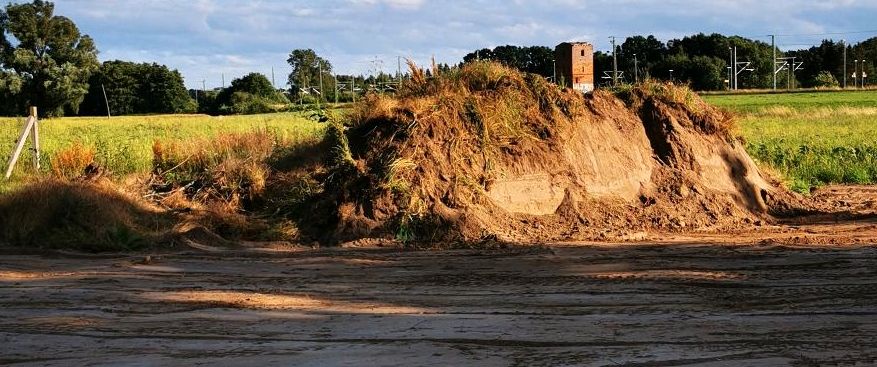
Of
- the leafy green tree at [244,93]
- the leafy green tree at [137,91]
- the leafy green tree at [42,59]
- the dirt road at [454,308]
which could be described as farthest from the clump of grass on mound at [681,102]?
the leafy green tree at [137,91]

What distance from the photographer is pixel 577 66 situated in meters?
15.2

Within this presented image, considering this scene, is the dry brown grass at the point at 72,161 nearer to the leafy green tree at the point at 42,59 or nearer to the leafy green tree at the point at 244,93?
the leafy green tree at the point at 244,93

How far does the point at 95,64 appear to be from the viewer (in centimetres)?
7356

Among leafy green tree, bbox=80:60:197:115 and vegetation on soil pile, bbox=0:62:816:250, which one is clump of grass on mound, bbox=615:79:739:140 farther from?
leafy green tree, bbox=80:60:197:115

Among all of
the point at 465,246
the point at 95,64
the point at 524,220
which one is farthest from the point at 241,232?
the point at 95,64

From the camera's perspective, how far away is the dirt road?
5453 mm

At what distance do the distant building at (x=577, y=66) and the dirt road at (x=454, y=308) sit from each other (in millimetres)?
5532

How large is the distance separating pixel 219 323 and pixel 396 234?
17.1 ft

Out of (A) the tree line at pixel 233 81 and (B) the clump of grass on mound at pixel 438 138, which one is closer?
(B) the clump of grass on mound at pixel 438 138

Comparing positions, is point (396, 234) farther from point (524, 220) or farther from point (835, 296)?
point (835, 296)

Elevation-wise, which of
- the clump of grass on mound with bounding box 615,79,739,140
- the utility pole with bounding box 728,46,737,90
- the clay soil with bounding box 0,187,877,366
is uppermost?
the utility pole with bounding box 728,46,737,90

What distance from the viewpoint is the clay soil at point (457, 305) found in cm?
546

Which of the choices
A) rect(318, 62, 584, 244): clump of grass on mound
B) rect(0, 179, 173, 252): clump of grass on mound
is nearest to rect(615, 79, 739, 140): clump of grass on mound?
rect(318, 62, 584, 244): clump of grass on mound

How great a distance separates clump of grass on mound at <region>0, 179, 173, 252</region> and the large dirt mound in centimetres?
283
